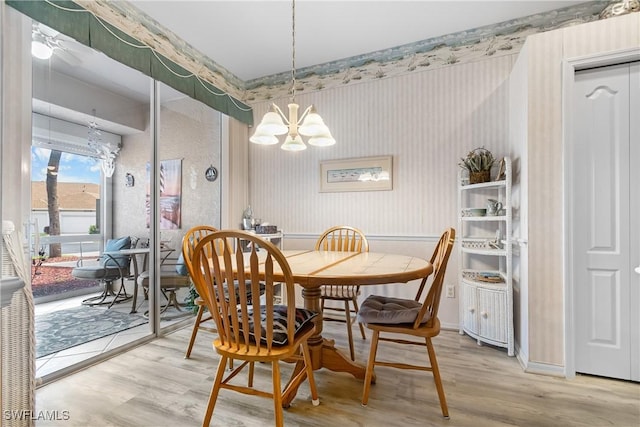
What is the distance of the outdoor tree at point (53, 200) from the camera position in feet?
7.24

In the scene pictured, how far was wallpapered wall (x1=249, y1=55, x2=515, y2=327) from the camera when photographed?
2.91 metres

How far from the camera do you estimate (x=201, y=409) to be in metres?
1.76

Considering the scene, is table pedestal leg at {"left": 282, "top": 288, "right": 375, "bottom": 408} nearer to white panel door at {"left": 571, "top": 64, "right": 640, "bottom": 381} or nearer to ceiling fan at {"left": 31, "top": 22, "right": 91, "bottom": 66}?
white panel door at {"left": 571, "top": 64, "right": 640, "bottom": 381}

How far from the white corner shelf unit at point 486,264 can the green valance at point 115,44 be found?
8.54 feet

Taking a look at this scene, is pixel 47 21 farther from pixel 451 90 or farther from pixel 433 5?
pixel 451 90

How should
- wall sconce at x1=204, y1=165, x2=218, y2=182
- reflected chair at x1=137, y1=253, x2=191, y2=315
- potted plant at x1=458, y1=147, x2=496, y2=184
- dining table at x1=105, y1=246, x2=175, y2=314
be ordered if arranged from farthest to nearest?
wall sconce at x1=204, y1=165, x2=218, y2=182, reflected chair at x1=137, y1=253, x2=191, y2=315, dining table at x1=105, y1=246, x2=175, y2=314, potted plant at x1=458, y1=147, x2=496, y2=184

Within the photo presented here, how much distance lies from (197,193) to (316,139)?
185 cm

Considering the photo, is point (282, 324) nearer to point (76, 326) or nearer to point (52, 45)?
point (76, 326)

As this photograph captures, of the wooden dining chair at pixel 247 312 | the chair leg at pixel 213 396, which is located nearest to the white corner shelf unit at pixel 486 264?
the wooden dining chair at pixel 247 312

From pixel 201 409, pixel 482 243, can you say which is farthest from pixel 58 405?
pixel 482 243

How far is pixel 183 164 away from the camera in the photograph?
326 cm

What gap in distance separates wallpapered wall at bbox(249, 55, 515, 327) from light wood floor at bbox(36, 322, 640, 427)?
1001 millimetres

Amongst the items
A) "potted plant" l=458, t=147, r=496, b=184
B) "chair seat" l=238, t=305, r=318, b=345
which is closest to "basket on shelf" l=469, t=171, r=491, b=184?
"potted plant" l=458, t=147, r=496, b=184

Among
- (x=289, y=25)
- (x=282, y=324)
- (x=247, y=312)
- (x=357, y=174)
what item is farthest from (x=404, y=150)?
(x=247, y=312)
